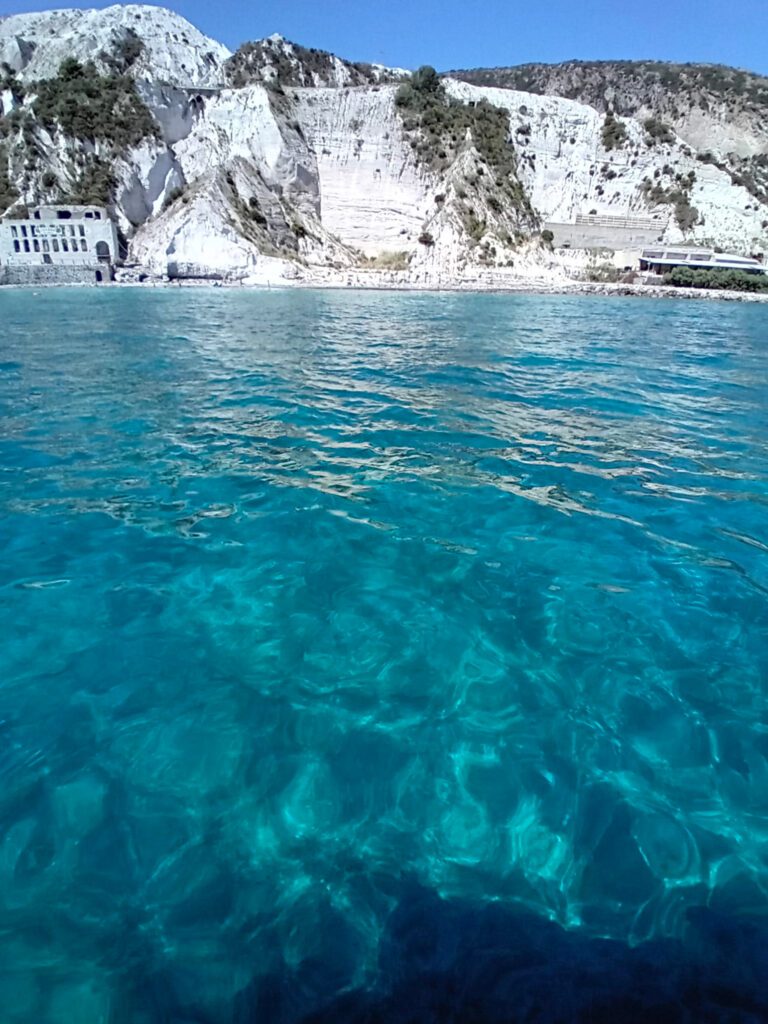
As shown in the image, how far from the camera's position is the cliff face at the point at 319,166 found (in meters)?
62.8

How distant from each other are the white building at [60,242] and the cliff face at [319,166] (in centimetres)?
471

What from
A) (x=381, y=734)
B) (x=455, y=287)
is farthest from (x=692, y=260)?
(x=381, y=734)

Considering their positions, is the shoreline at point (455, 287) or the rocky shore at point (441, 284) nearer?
the shoreline at point (455, 287)

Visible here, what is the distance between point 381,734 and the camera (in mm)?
3316

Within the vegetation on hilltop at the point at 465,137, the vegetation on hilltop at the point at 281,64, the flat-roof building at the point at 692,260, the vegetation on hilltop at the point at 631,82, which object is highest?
the vegetation on hilltop at the point at 631,82

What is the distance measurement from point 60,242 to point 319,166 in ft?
108

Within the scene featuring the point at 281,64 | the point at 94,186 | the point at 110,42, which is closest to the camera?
the point at 94,186

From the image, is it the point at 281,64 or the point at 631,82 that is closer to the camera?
the point at 281,64

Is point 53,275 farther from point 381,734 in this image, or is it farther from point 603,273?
point 381,734

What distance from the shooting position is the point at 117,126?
211ft

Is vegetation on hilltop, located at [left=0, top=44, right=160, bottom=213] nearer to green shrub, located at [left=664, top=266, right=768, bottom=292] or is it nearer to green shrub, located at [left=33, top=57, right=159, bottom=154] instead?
green shrub, located at [left=33, top=57, right=159, bottom=154]

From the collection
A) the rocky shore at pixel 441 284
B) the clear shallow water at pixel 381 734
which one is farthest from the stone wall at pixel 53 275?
the clear shallow water at pixel 381 734

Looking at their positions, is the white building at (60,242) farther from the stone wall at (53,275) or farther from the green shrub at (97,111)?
the green shrub at (97,111)

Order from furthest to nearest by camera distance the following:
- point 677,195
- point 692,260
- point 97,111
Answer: point 677,195, point 692,260, point 97,111
